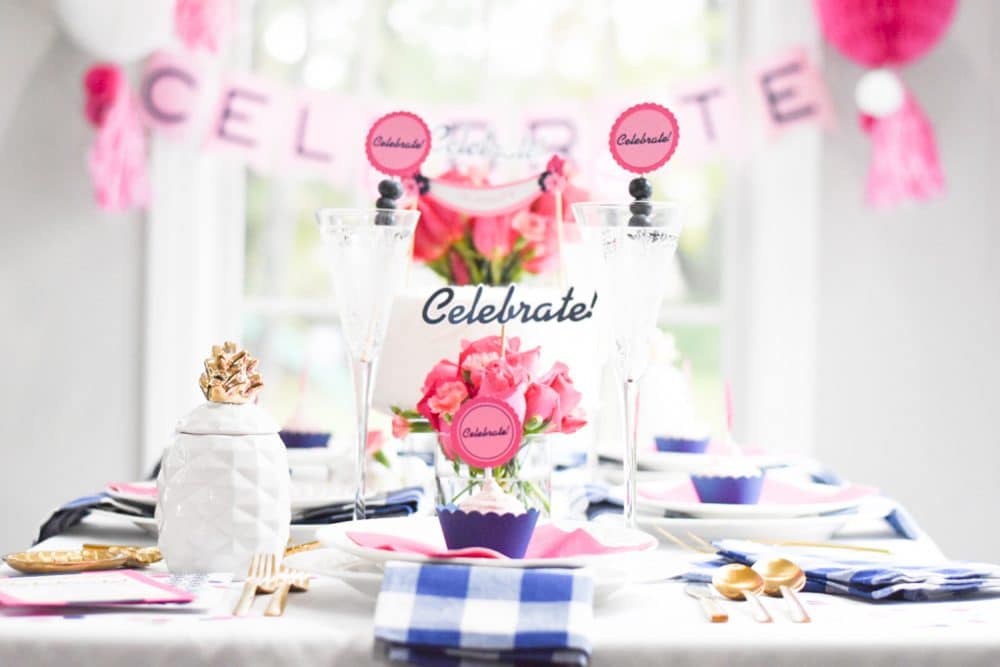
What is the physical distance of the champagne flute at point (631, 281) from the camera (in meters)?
1.06

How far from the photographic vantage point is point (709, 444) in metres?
1.84

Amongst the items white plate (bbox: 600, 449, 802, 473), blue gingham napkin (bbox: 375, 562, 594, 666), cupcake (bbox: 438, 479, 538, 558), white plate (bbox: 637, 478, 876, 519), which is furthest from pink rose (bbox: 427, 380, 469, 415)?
white plate (bbox: 600, 449, 802, 473)

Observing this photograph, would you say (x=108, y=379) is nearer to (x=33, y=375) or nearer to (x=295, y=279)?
(x=33, y=375)

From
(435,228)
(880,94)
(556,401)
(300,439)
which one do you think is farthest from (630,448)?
(880,94)

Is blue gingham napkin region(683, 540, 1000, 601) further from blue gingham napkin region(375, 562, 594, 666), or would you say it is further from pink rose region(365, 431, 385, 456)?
pink rose region(365, 431, 385, 456)

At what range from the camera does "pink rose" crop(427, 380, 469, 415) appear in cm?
107

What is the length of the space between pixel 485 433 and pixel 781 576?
261mm

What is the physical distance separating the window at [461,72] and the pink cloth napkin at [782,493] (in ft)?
5.96

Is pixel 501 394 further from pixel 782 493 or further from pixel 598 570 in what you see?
pixel 782 493

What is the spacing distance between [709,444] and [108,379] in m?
1.84

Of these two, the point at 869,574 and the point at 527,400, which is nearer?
the point at 869,574

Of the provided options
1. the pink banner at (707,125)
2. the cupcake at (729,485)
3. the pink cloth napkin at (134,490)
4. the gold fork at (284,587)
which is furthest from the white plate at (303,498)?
the pink banner at (707,125)

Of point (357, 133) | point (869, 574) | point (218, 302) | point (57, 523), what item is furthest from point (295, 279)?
point (869, 574)

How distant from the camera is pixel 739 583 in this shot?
97 centimetres
